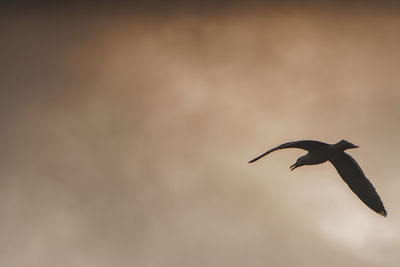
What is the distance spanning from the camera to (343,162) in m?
31.8

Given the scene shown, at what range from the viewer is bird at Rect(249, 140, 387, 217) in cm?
3034

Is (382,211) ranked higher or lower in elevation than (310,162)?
lower

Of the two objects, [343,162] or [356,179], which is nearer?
[343,162]

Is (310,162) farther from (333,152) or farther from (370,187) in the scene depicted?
(370,187)

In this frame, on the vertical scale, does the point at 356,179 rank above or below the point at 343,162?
below

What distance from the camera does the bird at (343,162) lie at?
30344 millimetres

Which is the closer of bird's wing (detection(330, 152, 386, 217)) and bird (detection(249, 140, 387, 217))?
bird (detection(249, 140, 387, 217))

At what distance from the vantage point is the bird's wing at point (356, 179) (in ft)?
104

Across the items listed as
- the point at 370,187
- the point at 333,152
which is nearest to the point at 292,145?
the point at 333,152

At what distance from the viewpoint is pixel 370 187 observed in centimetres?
3262

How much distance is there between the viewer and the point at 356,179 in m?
32.4

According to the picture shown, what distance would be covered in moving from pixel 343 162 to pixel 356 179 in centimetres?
127

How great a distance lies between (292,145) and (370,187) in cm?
578

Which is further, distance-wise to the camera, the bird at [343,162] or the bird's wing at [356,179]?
the bird's wing at [356,179]
